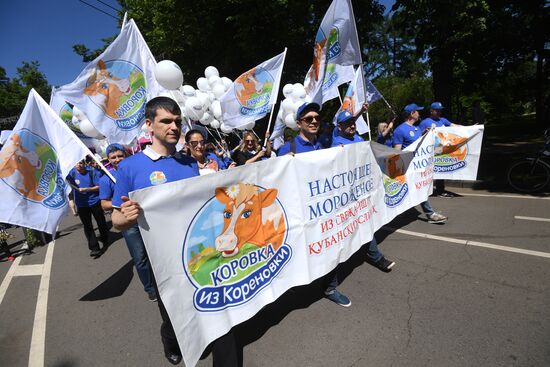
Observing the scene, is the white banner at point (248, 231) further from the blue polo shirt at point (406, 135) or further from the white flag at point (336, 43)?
the blue polo shirt at point (406, 135)

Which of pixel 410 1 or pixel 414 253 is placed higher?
pixel 410 1

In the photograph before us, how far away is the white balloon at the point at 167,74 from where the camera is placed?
13.8 ft

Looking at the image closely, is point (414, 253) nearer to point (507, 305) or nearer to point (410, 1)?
point (507, 305)

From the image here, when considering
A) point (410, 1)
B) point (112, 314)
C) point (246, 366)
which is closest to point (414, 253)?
point (246, 366)

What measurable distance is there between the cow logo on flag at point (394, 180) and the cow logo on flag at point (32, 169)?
3871 millimetres

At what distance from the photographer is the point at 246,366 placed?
246 centimetres

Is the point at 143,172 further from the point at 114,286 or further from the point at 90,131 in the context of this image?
the point at 90,131

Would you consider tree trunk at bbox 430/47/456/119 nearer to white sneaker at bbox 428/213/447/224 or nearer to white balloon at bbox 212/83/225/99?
white sneaker at bbox 428/213/447/224

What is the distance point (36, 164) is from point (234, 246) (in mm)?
2538

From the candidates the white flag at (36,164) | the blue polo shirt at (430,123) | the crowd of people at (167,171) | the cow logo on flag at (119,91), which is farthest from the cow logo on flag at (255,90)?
the white flag at (36,164)

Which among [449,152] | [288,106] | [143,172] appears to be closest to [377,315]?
[143,172]

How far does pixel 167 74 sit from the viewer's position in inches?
169

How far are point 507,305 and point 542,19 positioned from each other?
13.6 m

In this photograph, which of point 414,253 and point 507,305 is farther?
point 414,253
